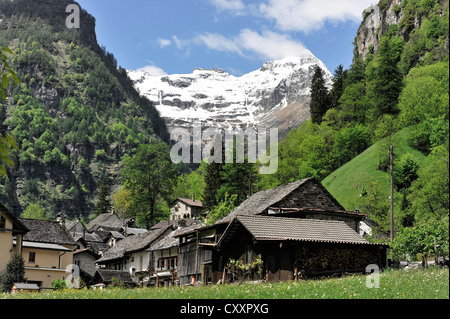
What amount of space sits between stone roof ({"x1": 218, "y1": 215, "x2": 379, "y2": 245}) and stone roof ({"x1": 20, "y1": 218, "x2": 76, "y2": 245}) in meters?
30.9

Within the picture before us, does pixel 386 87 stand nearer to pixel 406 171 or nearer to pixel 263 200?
pixel 406 171

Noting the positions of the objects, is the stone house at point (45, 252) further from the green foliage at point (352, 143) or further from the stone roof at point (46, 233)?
the green foliage at point (352, 143)

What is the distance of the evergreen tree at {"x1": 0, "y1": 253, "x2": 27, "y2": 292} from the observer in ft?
142

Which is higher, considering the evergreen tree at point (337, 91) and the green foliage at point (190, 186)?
the evergreen tree at point (337, 91)

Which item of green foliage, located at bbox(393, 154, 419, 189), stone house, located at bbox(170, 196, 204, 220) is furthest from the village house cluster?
stone house, located at bbox(170, 196, 204, 220)

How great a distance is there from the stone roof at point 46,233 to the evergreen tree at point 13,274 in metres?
14.2

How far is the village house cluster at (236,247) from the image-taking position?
3250 cm

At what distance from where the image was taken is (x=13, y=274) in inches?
1737

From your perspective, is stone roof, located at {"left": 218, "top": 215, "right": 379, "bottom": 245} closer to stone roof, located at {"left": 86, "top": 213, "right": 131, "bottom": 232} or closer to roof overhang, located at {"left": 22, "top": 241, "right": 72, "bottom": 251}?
roof overhang, located at {"left": 22, "top": 241, "right": 72, "bottom": 251}

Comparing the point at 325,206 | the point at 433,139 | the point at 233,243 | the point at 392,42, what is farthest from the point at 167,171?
the point at 392,42

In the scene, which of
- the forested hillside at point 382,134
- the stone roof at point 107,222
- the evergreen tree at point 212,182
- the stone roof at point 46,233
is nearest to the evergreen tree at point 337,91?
the forested hillside at point 382,134

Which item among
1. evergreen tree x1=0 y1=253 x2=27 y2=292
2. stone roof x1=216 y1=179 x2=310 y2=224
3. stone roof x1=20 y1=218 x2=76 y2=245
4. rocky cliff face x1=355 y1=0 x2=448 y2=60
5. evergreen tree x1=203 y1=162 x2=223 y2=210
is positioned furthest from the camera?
rocky cliff face x1=355 y1=0 x2=448 y2=60
